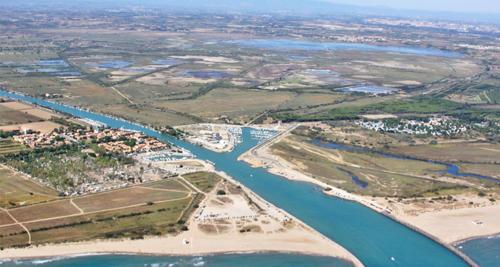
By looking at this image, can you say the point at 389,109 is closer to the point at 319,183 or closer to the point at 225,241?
the point at 319,183

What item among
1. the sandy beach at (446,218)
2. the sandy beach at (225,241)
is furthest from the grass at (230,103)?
the sandy beach at (225,241)

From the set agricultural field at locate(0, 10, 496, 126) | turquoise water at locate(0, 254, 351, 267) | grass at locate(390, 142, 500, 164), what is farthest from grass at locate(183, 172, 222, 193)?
grass at locate(390, 142, 500, 164)

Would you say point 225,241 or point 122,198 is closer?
point 225,241

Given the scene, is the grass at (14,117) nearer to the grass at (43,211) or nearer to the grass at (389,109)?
the grass at (43,211)

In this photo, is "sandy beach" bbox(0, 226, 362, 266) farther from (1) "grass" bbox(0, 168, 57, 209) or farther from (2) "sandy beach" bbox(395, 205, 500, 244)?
(2) "sandy beach" bbox(395, 205, 500, 244)

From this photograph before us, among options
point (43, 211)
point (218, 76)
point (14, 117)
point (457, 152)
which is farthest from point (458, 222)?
point (218, 76)

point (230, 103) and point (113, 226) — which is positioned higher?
point (230, 103)
